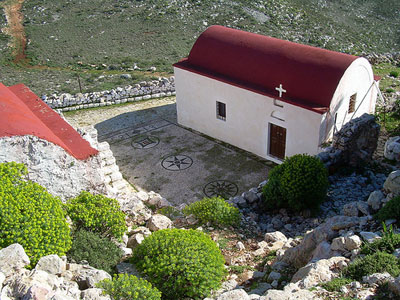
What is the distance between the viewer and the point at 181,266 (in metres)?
9.09

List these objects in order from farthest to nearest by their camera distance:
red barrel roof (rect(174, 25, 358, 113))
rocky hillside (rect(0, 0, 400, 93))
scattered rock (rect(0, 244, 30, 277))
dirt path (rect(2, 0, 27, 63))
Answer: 1. dirt path (rect(2, 0, 27, 63))
2. rocky hillside (rect(0, 0, 400, 93))
3. red barrel roof (rect(174, 25, 358, 113))
4. scattered rock (rect(0, 244, 30, 277))

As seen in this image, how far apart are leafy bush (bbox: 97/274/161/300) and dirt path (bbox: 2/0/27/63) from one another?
93.8 ft

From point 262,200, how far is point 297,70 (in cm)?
536

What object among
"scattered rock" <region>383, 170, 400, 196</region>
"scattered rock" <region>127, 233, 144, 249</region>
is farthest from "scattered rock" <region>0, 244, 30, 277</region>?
"scattered rock" <region>383, 170, 400, 196</region>

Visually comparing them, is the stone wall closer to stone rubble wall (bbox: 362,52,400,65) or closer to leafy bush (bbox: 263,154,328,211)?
leafy bush (bbox: 263,154,328,211)

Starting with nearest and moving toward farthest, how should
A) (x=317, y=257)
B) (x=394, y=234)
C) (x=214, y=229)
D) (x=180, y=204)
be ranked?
(x=394, y=234) → (x=317, y=257) → (x=214, y=229) → (x=180, y=204)

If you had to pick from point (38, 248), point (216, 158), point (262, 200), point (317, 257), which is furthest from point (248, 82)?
point (38, 248)

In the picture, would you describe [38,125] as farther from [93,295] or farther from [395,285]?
[395,285]

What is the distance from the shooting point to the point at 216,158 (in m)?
19.6

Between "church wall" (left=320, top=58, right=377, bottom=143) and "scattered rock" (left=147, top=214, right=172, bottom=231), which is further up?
"church wall" (left=320, top=58, right=377, bottom=143)

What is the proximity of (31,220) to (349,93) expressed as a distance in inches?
506

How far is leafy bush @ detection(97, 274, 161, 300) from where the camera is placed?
823 cm

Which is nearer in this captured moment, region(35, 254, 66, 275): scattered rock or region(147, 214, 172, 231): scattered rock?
region(35, 254, 66, 275): scattered rock

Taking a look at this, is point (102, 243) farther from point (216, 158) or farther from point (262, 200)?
point (216, 158)
